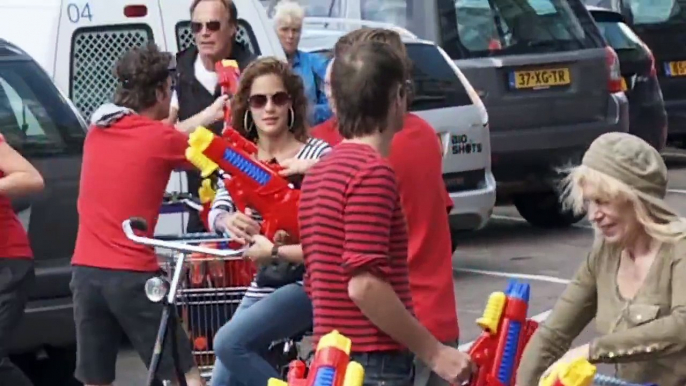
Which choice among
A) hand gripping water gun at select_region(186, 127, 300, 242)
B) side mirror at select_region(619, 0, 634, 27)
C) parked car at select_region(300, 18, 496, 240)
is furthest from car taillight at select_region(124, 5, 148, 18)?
side mirror at select_region(619, 0, 634, 27)

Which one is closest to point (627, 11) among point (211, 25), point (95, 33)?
point (95, 33)

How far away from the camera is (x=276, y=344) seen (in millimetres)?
5574

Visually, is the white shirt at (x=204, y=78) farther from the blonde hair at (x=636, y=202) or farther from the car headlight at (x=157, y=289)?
the blonde hair at (x=636, y=202)

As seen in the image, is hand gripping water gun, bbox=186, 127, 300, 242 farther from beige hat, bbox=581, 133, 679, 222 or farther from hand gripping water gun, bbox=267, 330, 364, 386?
hand gripping water gun, bbox=267, 330, 364, 386

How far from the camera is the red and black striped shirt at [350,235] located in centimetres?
382

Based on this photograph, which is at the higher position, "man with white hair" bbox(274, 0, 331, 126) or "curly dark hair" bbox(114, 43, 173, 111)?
"curly dark hair" bbox(114, 43, 173, 111)

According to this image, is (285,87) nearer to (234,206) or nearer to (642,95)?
(234,206)

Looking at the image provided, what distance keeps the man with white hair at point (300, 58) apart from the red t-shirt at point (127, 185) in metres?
2.50

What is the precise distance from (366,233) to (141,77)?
2.33 metres

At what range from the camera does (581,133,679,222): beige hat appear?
13.0 feet

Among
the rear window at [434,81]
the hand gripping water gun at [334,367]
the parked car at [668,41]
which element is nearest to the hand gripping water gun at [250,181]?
the hand gripping water gun at [334,367]

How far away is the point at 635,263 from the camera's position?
405 cm

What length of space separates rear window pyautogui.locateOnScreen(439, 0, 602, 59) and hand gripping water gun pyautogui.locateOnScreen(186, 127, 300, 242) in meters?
6.49

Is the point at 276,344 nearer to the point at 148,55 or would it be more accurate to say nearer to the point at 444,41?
the point at 148,55
